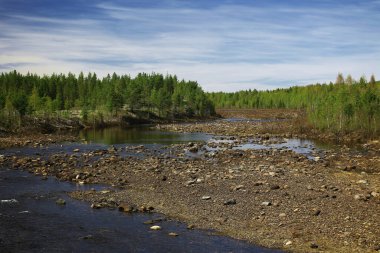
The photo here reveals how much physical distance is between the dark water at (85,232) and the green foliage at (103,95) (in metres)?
76.0

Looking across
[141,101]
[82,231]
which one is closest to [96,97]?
[141,101]

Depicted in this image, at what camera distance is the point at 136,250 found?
59.9 feet

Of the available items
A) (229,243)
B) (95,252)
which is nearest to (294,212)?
(229,243)

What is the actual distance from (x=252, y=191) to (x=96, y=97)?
11193 centimetres

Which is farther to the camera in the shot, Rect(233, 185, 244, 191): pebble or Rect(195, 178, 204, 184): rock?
Rect(195, 178, 204, 184): rock

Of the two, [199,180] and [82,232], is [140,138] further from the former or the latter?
[82,232]

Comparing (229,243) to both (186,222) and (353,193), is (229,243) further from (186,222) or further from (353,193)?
(353,193)

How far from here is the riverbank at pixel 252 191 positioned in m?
20.2

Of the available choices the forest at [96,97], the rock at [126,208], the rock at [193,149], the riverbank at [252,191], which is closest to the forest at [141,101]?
the forest at [96,97]

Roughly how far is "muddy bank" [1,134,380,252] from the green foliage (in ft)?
211

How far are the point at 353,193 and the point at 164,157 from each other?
968 inches

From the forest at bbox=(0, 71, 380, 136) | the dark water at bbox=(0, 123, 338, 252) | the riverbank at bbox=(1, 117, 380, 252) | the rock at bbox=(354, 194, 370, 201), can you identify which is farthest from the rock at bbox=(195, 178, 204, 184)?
the forest at bbox=(0, 71, 380, 136)

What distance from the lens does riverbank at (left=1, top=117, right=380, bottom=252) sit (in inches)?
794

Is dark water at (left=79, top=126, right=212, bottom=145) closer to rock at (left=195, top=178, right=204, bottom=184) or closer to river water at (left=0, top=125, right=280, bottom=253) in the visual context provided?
rock at (left=195, top=178, right=204, bottom=184)
